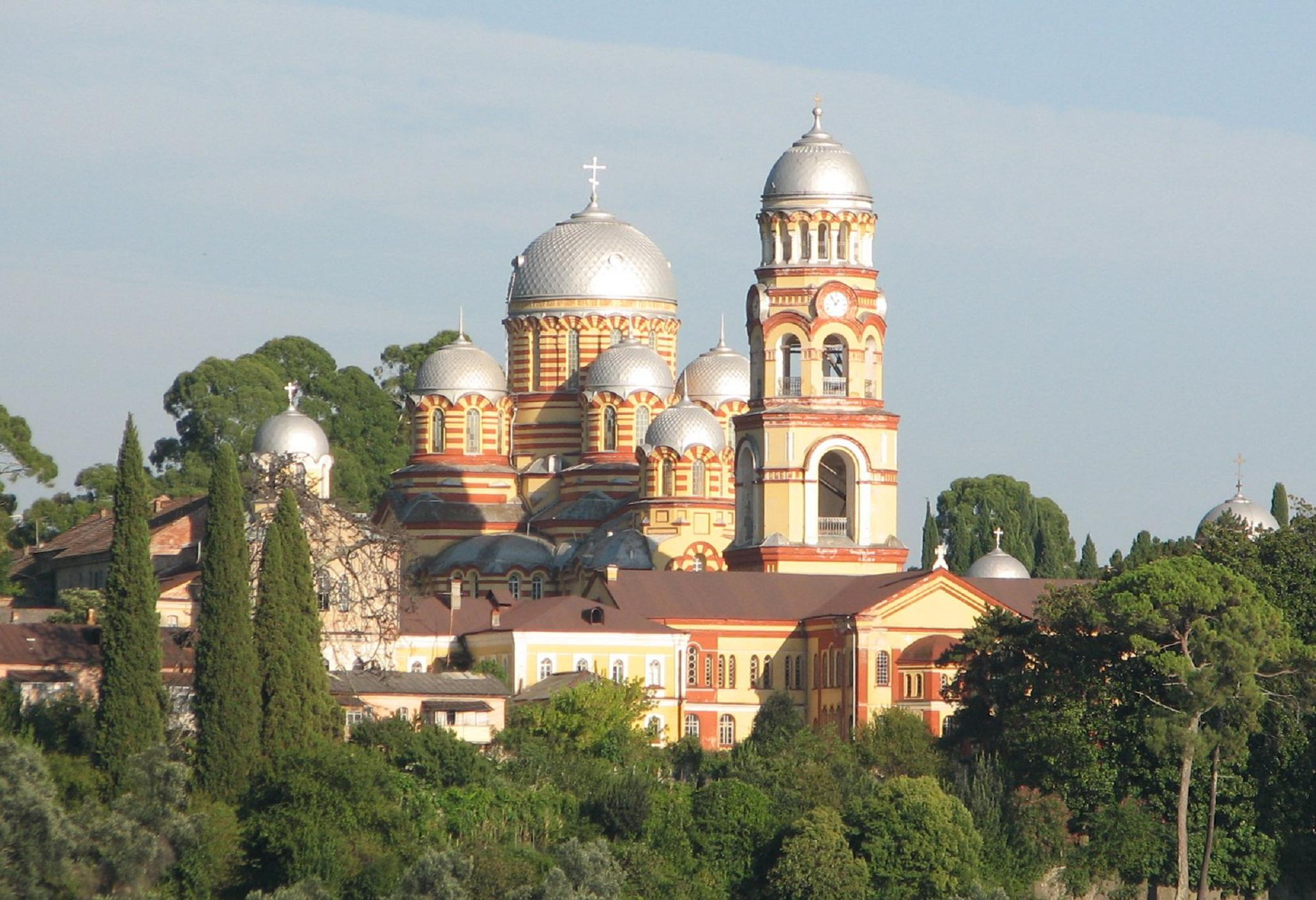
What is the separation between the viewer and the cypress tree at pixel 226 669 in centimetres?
5516

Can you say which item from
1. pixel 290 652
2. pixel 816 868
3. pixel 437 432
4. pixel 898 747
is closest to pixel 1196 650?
pixel 816 868

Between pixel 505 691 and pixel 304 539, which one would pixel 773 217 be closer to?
pixel 505 691

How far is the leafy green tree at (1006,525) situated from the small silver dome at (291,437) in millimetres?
28789

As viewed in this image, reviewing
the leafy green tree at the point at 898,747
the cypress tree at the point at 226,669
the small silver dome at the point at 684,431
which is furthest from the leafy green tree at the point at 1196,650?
the small silver dome at the point at 684,431

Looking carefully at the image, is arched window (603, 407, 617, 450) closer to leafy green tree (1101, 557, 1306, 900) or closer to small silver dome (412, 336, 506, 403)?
small silver dome (412, 336, 506, 403)

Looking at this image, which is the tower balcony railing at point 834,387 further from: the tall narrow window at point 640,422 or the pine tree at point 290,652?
the pine tree at point 290,652

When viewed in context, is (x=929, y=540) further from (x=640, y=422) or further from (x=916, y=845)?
(x=916, y=845)

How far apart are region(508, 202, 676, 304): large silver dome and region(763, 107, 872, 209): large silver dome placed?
11.7 meters

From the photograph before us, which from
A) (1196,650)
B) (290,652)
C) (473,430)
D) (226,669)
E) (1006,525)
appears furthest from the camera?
(1006,525)

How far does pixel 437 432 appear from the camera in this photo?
89750 millimetres

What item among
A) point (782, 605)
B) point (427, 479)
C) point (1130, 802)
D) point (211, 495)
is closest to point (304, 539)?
point (211, 495)

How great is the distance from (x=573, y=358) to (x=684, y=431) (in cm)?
861

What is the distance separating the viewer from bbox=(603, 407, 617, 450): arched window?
88125mm

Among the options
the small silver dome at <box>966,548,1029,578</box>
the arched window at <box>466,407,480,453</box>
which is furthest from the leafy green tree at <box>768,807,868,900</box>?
the small silver dome at <box>966,548,1029,578</box>
